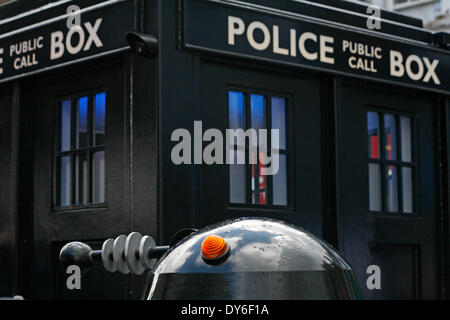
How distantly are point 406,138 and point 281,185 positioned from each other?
166 cm

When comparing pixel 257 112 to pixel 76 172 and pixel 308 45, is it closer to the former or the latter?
pixel 308 45

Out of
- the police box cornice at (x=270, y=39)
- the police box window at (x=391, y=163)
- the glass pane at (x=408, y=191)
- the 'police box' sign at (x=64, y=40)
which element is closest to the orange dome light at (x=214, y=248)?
the police box cornice at (x=270, y=39)

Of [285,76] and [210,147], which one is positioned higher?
[285,76]

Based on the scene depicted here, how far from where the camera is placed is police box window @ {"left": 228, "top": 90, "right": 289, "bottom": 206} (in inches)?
267

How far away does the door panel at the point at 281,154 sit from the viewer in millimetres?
6551

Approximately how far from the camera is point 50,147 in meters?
7.20

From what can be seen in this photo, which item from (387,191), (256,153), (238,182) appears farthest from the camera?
(387,191)

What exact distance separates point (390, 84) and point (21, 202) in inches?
141

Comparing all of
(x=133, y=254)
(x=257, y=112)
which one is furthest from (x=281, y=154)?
(x=133, y=254)

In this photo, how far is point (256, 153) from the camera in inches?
272

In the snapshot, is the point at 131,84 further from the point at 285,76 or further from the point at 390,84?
the point at 390,84

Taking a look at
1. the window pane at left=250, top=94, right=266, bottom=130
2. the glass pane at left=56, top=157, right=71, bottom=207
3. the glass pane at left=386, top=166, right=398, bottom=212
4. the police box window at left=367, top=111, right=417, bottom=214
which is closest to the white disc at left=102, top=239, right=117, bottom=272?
the window pane at left=250, top=94, right=266, bottom=130
